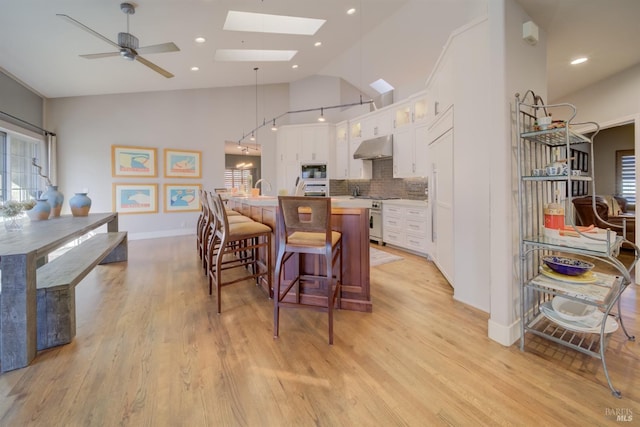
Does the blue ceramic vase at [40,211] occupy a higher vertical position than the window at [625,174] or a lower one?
lower

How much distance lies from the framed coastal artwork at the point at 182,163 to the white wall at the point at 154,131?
4.2 inches

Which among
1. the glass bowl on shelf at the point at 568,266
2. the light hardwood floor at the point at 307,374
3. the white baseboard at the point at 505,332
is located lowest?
the light hardwood floor at the point at 307,374

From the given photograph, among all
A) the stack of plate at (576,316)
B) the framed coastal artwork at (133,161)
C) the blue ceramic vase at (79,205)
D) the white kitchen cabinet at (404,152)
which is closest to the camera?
the stack of plate at (576,316)

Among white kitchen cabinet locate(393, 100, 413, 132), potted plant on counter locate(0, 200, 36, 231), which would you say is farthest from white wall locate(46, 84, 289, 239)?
potted plant on counter locate(0, 200, 36, 231)

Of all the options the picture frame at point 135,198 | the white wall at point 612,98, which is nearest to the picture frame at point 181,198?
the picture frame at point 135,198

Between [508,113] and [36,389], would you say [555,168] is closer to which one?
[508,113]

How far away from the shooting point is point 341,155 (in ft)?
20.6

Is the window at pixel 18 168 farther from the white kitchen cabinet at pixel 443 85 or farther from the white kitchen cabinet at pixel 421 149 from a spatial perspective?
the white kitchen cabinet at pixel 421 149

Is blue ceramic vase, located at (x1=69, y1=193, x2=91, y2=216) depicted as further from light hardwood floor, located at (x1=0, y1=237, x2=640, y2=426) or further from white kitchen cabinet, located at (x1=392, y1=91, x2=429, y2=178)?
white kitchen cabinet, located at (x1=392, y1=91, x2=429, y2=178)

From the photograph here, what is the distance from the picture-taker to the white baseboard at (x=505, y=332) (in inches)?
73.6

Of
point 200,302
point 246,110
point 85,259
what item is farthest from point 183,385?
point 246,110

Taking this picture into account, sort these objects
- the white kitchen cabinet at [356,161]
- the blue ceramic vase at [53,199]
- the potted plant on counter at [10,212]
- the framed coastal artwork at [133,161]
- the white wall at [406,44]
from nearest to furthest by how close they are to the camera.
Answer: the potted plant on counter at [10,212] < the blue ceramic vase at [53,199] < the white wall at [406,44] < the framed coastal artwork at [133,161] < the white kitchen cabinet at [356,161]

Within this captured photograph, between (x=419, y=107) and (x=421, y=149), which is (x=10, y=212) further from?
(x=419, y=107)

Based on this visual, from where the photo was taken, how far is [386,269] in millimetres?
3660
